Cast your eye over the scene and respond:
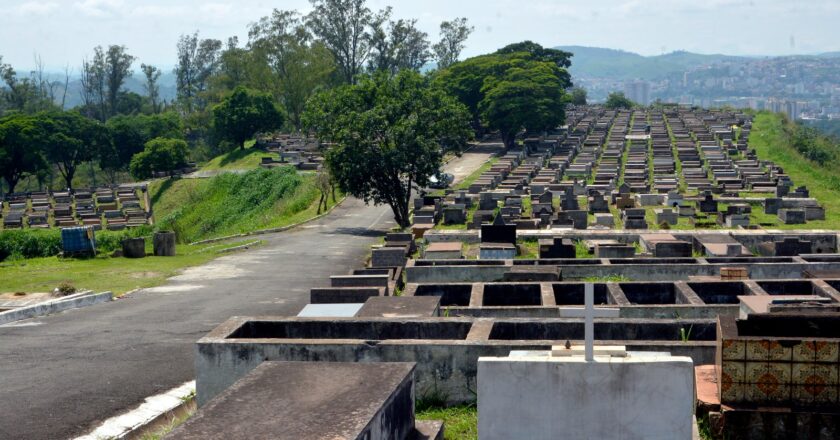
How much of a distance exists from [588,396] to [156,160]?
62382mm

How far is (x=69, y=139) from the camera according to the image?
70312mm

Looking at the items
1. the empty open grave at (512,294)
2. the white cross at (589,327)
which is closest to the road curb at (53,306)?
the empty open grave at (512,294)

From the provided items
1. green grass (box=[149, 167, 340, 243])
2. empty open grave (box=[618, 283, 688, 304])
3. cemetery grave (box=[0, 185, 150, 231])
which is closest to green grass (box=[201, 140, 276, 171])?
green grass (box=[149, 167, 340, 243])

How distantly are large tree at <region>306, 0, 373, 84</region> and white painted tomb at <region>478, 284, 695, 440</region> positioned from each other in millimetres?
75260

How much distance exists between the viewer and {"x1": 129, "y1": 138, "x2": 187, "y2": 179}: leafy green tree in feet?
216

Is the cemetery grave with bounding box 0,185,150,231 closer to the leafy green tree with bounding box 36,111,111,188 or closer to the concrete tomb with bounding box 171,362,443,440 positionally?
the leafy green tree with bounding box 36,111,111,188

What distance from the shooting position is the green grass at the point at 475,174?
1856 inches

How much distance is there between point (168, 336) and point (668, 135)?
2220 inches

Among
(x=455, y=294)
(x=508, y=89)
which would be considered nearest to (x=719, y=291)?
(x=455, y=294)

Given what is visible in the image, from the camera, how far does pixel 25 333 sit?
1684 centimetres

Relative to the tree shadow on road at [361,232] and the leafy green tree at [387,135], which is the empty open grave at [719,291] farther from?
the leafy green tree at [387,135]

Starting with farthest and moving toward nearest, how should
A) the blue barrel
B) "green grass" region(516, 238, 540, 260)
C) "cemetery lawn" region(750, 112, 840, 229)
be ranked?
"cemetery lawn" region(750, 112, 840, 229)
the blue barrel
"green grass" region(516, 238, 540, 260)

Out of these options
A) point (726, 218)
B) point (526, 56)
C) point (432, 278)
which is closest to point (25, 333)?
point (432, 278)

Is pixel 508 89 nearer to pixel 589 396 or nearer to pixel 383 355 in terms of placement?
pixel 383 355
